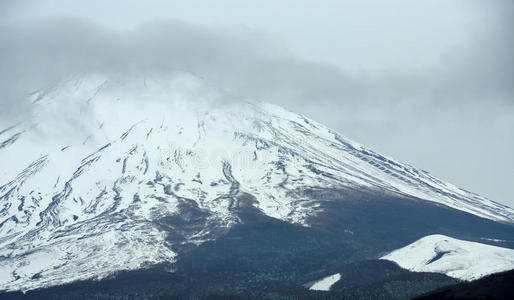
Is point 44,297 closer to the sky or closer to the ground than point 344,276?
closer to the ground

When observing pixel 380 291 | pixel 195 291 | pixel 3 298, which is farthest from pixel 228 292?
pixel 3 298

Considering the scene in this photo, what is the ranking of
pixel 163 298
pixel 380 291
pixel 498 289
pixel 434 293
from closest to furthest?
pixel 498 289 → pixel 434 293 → pixel 380 291 → pixel 163 298

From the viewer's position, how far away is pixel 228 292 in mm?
184125

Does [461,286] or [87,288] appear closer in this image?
[461,286]

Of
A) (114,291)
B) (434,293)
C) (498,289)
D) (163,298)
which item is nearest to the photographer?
(498,289)

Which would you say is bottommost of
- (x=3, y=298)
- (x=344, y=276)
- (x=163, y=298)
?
(x=3, y=298)

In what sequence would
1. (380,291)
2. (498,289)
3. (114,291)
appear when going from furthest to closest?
(114,291), (380,291), (498,289)

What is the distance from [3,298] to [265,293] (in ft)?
217

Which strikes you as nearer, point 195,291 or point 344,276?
point 195,291

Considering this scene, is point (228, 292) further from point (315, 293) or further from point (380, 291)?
point (380, 291)

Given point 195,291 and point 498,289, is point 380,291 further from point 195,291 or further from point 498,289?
point 498,289

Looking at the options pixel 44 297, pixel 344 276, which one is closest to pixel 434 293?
pixel 344 276

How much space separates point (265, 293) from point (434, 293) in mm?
57151

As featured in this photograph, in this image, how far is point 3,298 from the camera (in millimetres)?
197625
